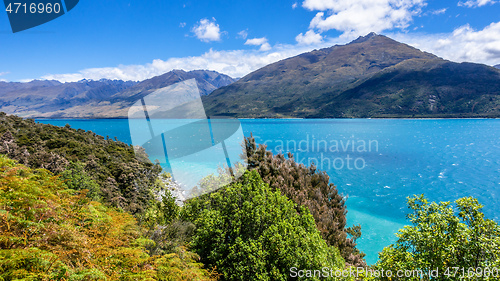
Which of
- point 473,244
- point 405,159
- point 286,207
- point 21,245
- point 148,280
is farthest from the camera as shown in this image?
point 405,159

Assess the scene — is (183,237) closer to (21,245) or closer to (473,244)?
(21,245)

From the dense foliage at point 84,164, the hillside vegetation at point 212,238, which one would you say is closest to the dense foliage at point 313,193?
the hillside vegetation at point 212,238

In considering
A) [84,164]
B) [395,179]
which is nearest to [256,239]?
[84,164]

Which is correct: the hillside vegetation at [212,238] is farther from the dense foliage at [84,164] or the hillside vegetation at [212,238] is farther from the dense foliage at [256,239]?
the dense foliage at [84,164]

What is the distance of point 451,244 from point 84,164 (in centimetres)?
1976

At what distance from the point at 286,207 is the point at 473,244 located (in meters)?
5.83

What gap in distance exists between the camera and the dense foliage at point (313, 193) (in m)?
13.6

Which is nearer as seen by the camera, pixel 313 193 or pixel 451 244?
pixel 451 244

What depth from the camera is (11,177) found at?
536 cm

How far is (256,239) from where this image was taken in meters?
8.86

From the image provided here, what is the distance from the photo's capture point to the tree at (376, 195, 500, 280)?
5.89m

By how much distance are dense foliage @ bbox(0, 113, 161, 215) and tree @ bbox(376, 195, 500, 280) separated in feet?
51.7

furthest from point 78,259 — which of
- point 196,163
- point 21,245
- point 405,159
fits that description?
point 405,159

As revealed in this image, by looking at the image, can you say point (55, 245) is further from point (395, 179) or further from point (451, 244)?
point (395, 179)
